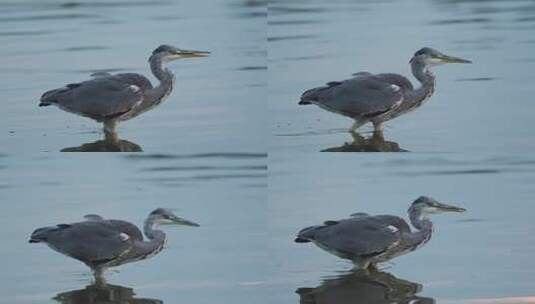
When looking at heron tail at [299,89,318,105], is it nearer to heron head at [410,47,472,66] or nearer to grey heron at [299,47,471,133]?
grey heron at [299,47,471,133]

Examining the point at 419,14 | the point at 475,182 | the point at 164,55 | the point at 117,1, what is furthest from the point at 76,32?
the point at 475,182

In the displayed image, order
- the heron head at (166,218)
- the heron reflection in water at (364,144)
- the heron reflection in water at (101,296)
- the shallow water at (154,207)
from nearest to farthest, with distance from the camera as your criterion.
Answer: the heron reflection in water at (101,296)
the shallow water at (154,207)
the heron head at (166,218)
the heron reflection in water at (364,144)

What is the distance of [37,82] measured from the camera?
745cm

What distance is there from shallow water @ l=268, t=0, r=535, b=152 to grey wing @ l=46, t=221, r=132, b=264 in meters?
0.97

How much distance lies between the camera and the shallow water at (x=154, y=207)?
673cm

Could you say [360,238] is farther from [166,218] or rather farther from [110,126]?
[110,126]

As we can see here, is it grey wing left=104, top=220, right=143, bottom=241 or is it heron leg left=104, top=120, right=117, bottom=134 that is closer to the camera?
grey wing left=104, top=220, right=143, bottom=241

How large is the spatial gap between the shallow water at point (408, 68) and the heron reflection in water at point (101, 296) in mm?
1030

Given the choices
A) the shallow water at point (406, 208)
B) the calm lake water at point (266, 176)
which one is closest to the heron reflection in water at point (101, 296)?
the calm lake water at point (266, 176)

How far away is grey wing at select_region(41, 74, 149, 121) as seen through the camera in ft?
22.0

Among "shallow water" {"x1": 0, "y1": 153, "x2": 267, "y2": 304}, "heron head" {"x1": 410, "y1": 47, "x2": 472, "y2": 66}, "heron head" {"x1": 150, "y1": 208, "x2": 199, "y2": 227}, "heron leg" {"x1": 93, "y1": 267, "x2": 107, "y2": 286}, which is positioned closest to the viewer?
"heron leg" {"x1": 93, "y1": 267, "x2": 107, "y2": 286}

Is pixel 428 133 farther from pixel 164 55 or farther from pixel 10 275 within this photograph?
pixel 10 275

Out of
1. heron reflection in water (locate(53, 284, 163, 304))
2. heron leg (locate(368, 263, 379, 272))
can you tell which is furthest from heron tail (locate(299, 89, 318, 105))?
heron reflection in water (locate(53, 284, 163, 304))

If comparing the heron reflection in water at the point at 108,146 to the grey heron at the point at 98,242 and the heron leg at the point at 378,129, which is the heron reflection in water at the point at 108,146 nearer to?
the grey heron at the point at 98,242
